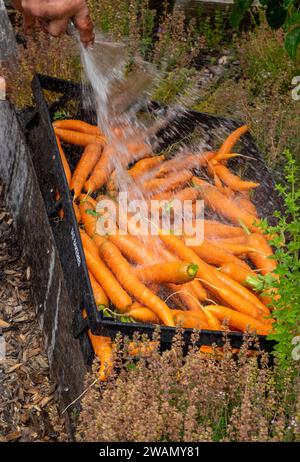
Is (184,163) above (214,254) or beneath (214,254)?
above

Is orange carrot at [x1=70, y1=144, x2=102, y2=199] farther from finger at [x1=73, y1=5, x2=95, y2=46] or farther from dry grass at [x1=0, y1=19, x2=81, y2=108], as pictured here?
finger at [x1=73, y1=5, x2=95, y2=46]

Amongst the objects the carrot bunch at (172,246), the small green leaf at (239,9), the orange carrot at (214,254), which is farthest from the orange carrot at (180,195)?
the small green leaf at (239,9)

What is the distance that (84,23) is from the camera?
10.5ft

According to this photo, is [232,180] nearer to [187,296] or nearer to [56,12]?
[187,296]

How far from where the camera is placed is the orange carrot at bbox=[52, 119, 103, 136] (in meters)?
4.48

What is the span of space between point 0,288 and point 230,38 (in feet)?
12.3

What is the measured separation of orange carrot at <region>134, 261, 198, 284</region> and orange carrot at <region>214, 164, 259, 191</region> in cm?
97

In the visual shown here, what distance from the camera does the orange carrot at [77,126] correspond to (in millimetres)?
4484

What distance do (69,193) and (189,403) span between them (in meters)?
1.23

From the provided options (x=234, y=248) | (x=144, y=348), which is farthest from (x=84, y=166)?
(x=144, y=348)

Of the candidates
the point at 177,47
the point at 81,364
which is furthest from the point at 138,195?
the point at 177,47

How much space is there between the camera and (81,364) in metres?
3.27

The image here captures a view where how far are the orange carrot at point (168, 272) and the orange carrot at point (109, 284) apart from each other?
15 cm

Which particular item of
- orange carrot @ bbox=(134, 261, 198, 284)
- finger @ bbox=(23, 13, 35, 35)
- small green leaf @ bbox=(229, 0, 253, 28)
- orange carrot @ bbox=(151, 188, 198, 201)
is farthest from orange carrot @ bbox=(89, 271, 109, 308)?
small green leaf @ bbox=(229, 0, 253, 28)
